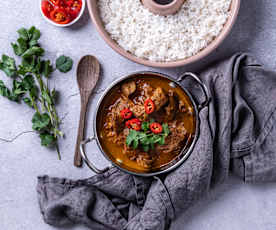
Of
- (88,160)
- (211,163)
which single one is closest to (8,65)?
(88,160)

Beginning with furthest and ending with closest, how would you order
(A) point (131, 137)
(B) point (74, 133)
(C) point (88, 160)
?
(B) point (74, 133) → (C) point (88, 160) → (A) point (131, 137)

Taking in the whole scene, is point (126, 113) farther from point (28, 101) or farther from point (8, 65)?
point (8, 65)

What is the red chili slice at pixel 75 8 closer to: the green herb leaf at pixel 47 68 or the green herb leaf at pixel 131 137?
the green herb leaf at pixel 47 68

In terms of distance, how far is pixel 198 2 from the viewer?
6.07ft

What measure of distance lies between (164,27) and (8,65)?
0.99m

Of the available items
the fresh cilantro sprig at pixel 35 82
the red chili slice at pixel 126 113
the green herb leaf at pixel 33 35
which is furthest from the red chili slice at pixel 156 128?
the green herb leaf at pixel 33 35

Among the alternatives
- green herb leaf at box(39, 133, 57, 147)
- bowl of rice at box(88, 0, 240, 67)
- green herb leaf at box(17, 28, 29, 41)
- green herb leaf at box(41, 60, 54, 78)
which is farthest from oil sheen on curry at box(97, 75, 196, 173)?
green herb leaf at box(17, 28, 29, 41)

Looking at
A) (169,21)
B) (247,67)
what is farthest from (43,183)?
(247,67)

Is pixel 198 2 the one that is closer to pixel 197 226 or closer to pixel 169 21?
pixel 169 21

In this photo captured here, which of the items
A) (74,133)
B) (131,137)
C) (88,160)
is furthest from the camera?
(74,133)

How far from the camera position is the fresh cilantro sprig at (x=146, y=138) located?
1.81 metres

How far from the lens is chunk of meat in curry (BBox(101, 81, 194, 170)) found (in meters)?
1.85

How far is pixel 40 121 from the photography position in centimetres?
202

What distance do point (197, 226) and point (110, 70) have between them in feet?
3.68
